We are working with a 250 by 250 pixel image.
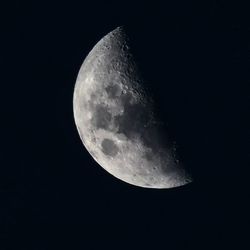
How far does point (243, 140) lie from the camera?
606cm

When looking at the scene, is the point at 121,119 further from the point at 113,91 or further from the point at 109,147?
the point at 109,147

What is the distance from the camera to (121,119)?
6.05 m

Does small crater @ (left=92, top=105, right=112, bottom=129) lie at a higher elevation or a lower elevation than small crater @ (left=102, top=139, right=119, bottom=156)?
higher

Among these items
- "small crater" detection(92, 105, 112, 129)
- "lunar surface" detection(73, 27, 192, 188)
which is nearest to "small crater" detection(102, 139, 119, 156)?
"lunar surface" detection(73, 27, 192, 188)

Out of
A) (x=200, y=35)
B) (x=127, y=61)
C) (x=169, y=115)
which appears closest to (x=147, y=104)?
(x=169, y=115)

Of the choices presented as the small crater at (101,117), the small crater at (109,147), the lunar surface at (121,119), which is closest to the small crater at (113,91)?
the lunar surface at (121,119)

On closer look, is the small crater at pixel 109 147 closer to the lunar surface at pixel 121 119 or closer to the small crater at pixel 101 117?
the lunar surface at pixel 121 119

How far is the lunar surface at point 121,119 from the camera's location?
602 centimetres

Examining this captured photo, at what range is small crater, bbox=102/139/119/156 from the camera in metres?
6.41

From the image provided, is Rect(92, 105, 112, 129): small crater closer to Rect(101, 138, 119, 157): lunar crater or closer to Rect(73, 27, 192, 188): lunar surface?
Rect(73, 27, 192, 188): lunar surface

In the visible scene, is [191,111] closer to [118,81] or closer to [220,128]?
[220,128]

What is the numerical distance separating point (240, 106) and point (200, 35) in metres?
1.12

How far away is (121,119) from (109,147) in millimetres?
611

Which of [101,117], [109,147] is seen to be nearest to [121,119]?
[101,117]
